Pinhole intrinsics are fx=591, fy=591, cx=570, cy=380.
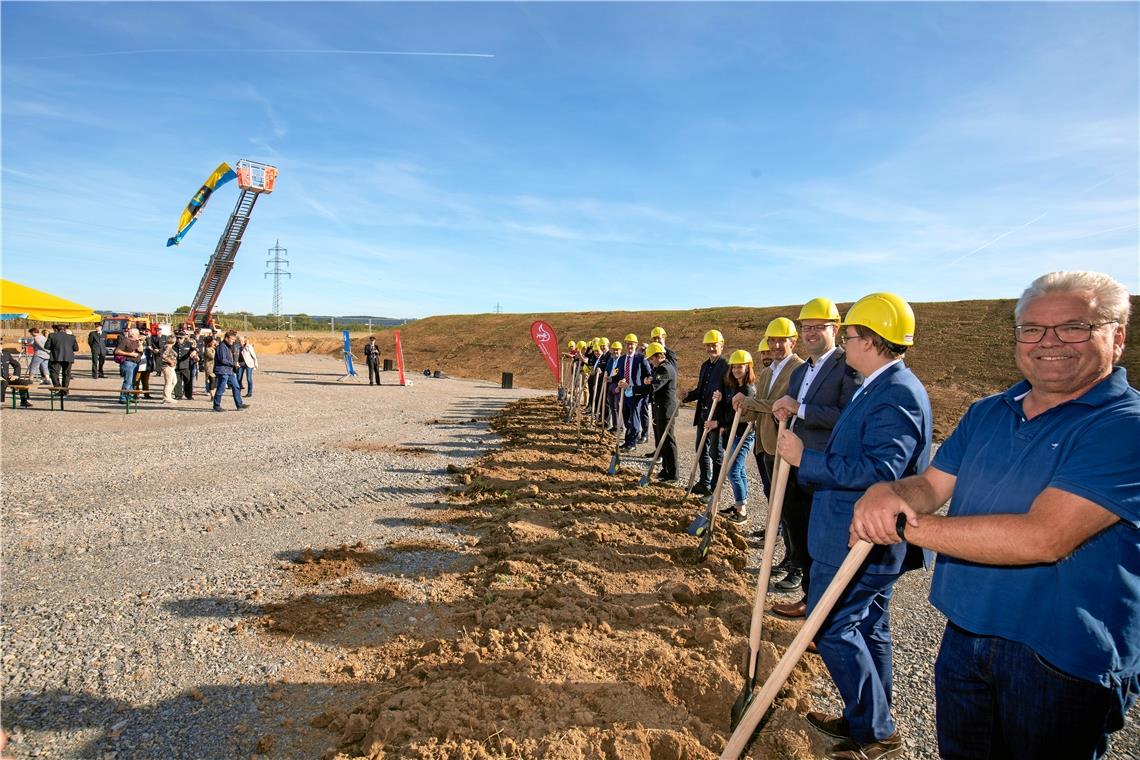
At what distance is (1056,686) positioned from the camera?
162 cm

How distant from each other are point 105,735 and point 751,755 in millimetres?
3160

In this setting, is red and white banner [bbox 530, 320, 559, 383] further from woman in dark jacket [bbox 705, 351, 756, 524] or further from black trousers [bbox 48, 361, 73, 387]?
black trousers [bbox 48, 361, 73, 387]

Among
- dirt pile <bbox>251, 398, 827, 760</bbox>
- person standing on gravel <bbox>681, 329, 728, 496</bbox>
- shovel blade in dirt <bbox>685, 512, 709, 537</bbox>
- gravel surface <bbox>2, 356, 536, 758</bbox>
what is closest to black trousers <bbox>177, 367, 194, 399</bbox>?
gravel surface <bbox>2, 356, 536, 758</bbox>

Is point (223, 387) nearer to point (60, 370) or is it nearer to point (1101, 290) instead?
point (60, 370)

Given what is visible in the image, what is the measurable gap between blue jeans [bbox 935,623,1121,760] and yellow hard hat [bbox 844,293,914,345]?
122cm

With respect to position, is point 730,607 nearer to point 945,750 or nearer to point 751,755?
point 751,755

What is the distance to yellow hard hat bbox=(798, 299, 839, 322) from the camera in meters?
4.01

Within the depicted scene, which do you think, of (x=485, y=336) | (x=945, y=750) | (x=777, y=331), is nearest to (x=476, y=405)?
(x=777, y=331)

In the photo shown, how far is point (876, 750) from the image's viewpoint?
2705 millimetres

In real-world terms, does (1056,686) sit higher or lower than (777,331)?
lower

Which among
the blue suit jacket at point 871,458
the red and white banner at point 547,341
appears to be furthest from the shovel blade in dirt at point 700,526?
the red and white banner at point 547,341

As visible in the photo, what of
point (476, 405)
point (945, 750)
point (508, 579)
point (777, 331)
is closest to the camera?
point (945, 750)

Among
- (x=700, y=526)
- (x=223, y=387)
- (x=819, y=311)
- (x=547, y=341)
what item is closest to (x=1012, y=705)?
(x=819, y=311)

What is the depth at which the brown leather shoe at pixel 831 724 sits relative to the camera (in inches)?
114
